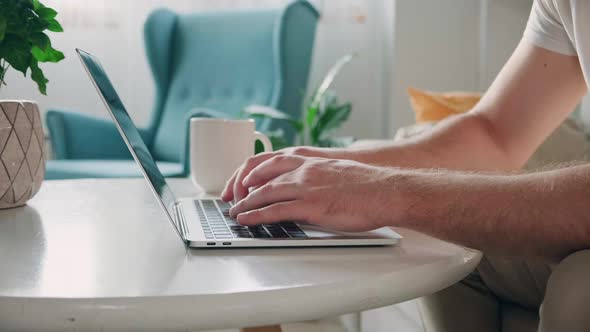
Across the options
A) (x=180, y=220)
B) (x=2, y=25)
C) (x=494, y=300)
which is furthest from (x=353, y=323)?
(x=2, y=25)

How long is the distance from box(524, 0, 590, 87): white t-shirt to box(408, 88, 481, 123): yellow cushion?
109 cm

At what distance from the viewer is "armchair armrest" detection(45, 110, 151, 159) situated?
2.92 meters

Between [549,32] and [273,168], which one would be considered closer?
[273,168]

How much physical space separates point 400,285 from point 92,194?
61 centimetres

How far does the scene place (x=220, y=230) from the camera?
0.67 meters

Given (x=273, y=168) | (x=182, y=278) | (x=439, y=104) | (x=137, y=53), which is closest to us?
(x=182, y=278)

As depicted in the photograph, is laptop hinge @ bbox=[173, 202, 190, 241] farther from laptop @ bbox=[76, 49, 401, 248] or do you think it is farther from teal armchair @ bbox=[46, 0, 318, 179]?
teal armchair @ bbox=[46, 0, 318, 179]

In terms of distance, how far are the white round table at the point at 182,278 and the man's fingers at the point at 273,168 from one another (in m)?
0.11

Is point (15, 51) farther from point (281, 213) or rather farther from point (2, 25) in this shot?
point (281, 213)

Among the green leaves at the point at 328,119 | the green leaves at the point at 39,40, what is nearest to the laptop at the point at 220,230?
the green leaves at the point at 39,40

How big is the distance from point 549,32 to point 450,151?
26cm

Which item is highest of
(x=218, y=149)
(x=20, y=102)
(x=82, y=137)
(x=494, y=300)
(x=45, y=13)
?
(x=45, y=13)

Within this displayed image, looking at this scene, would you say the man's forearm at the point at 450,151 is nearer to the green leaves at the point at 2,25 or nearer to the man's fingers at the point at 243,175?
the man's fingers at the point at 243,175

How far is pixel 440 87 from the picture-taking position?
3.52 m
